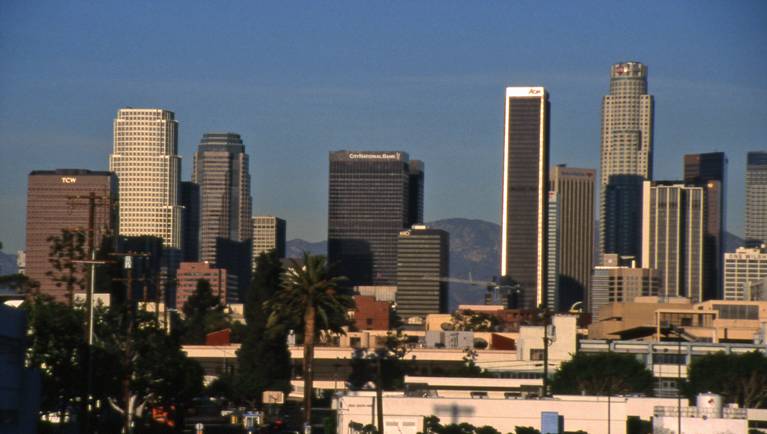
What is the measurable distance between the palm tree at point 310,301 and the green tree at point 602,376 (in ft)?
80.4

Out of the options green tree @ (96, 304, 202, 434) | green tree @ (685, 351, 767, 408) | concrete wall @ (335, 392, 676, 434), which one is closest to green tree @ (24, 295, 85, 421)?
green tree @ (96, 304, 202, 434)

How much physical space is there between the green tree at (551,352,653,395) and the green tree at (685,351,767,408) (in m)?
5.10

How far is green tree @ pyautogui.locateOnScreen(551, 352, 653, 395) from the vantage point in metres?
133

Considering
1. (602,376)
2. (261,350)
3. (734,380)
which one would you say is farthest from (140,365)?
(734,380)

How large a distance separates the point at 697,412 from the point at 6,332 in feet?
144

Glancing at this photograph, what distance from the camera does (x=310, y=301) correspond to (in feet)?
384

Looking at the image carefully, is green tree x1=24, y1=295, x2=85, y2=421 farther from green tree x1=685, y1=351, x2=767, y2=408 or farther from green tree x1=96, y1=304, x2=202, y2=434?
green tree x1=685, y1=351, x2=767, y2=408

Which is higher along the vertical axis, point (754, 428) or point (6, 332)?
point (6, 332)

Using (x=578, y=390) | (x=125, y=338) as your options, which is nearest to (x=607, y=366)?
(x=578, y=390)

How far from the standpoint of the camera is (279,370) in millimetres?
148250

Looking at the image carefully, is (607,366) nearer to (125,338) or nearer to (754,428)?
(754,428)

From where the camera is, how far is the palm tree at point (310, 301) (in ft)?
384

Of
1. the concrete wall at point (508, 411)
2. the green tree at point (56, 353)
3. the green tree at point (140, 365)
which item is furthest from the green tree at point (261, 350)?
the green tree at point (56, 353)

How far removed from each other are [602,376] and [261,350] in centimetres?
3230
